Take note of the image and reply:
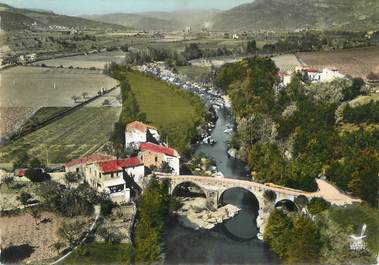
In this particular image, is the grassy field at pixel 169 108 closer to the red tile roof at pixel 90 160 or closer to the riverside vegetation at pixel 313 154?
the riverside vegetation at pixel 313 154

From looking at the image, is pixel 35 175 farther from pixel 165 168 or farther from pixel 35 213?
pixel 165 168

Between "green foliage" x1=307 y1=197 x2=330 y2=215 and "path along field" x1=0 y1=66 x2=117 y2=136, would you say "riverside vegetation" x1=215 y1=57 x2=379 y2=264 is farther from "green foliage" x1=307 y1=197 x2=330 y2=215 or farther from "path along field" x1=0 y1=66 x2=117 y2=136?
"path along field" x1=0 y1=66 x2=117 y2=136

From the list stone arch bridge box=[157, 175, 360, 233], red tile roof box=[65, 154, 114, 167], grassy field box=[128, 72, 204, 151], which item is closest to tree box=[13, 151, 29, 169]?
red tile roof box=[65, 154, 114, 167]

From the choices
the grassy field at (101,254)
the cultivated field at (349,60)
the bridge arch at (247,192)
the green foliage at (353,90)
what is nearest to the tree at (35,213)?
the grassy field at (101,254)

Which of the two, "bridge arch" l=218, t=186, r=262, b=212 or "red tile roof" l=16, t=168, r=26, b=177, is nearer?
"bridge arch" l=218, t=186, r=262, b=212

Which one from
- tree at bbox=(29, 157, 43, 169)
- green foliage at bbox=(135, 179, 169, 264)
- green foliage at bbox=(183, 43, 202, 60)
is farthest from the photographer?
green foliage at bbox=(183, 43, 202, 60)

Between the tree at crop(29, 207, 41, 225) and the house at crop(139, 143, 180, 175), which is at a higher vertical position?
the house at crop(139, 143, 180, 175)
